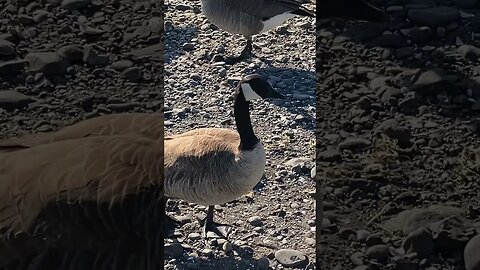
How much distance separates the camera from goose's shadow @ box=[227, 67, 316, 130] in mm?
2610

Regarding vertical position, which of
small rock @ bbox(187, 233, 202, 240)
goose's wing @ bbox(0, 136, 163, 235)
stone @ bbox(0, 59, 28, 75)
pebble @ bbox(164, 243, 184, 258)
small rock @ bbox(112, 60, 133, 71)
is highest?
small rock @ bbox(112, 60, 133, 71)

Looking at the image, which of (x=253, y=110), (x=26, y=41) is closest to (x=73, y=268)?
(x=26, y=41)

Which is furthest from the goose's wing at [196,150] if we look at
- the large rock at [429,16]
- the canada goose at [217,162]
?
the large rock at [429,16]

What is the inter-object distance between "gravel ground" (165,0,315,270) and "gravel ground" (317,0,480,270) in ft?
1.32

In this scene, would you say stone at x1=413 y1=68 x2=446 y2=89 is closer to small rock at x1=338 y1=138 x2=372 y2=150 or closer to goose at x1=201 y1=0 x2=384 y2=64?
small rock at x1=338 y1=138 x2=372 y2=150

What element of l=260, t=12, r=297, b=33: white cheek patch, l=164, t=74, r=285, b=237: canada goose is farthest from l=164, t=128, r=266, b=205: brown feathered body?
l=260, t=12, r=297, b=33: white cheek patch

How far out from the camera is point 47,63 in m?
1.71

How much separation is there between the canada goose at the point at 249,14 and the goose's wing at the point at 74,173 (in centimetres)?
113

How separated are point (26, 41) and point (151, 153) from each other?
1.01ft

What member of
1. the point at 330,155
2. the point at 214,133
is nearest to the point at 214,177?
the point at 214,133

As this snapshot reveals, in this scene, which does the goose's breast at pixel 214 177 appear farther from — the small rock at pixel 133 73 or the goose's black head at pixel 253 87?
the small rock at pixel 133 73

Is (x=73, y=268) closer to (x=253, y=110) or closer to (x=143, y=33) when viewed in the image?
(x=143, y=33)

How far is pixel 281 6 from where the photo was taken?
2.82 metres

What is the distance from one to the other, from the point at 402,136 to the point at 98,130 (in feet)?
1.88
